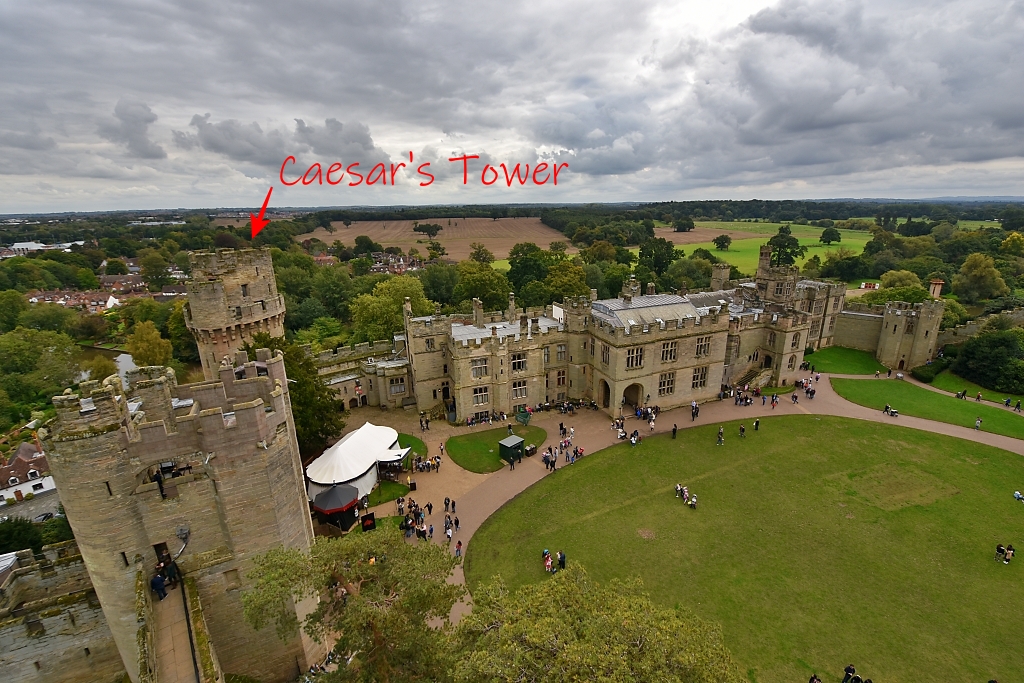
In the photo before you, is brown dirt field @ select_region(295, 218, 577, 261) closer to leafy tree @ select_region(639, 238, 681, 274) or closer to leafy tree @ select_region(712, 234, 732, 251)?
leafy tree @ select_region(639, 238, 681, 274)

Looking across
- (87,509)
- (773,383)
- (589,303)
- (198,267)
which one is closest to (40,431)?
(87,509)

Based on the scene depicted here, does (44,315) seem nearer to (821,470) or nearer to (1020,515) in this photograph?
(821,470)

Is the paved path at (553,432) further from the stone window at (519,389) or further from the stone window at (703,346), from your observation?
the stone window at (703,346)

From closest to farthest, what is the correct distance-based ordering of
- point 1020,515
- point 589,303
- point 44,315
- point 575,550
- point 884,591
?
point 884,591, point 575,550, point 1020,515, point 589,303, point 44,315

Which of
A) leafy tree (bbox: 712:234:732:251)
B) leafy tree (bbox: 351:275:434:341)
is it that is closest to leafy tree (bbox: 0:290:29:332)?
leafy tree (bbox: 351:275:434:341)

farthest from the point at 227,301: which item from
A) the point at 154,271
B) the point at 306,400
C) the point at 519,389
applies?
the point at 154,271

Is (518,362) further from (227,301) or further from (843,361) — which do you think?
(843,361)
